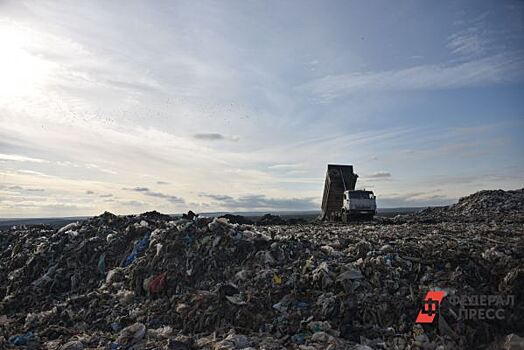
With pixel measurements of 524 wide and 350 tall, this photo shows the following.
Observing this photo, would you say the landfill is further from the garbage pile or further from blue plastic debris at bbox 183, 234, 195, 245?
the garbage pile

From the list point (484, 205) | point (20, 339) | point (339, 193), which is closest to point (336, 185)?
point (339, 193)

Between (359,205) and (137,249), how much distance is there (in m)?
13.0

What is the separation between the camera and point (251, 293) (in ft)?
20.4

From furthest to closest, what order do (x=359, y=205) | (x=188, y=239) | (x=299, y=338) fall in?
1. (x=359, y=205)
2. (x=188, y=239)
3. (x=299, y=338)

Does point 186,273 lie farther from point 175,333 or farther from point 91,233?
point 91,233

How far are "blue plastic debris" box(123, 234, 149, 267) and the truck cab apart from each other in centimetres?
1229

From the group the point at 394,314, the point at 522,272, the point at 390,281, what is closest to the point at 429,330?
the point at 394,314

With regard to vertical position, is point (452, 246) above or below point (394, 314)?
above

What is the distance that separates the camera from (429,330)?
203 inches

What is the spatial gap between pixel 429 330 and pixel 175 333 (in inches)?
153

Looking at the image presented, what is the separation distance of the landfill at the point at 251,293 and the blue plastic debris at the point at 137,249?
0.03 m

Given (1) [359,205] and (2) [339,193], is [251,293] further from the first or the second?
(2) [339,193]

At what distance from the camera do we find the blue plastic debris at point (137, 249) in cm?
832

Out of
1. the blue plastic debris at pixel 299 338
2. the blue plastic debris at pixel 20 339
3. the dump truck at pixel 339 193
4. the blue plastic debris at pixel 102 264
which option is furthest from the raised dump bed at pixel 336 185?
the blue plastic debris at pixel 20 339
